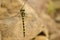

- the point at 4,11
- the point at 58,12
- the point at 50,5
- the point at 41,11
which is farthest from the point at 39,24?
the point at 58,12

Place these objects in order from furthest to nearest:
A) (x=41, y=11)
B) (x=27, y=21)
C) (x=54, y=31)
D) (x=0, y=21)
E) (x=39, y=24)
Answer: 1. (x=54, y=31)
2. (x=41, y=11)
3. (x=39, y=24)
4. (x=27, y=21)
5. (x=0, y=21)

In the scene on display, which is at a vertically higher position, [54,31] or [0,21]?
[0,21]

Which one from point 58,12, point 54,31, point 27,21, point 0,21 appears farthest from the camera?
point 58,12

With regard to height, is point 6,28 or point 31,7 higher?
point 31,7

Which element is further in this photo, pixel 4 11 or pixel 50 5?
pixel 50 5

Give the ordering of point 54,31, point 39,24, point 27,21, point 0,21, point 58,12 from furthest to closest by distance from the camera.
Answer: point 58,12
point 54,31
point 39,24
point 27,21
point 0,21

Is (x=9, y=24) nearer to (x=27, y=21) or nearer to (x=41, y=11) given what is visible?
(x=27, y=21)

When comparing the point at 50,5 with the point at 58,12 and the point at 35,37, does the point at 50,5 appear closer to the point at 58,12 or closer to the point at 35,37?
the point at 58,12

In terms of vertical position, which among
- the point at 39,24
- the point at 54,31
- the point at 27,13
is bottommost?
the point at 54,31

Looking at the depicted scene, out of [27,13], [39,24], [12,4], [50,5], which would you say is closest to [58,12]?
[50,5]
